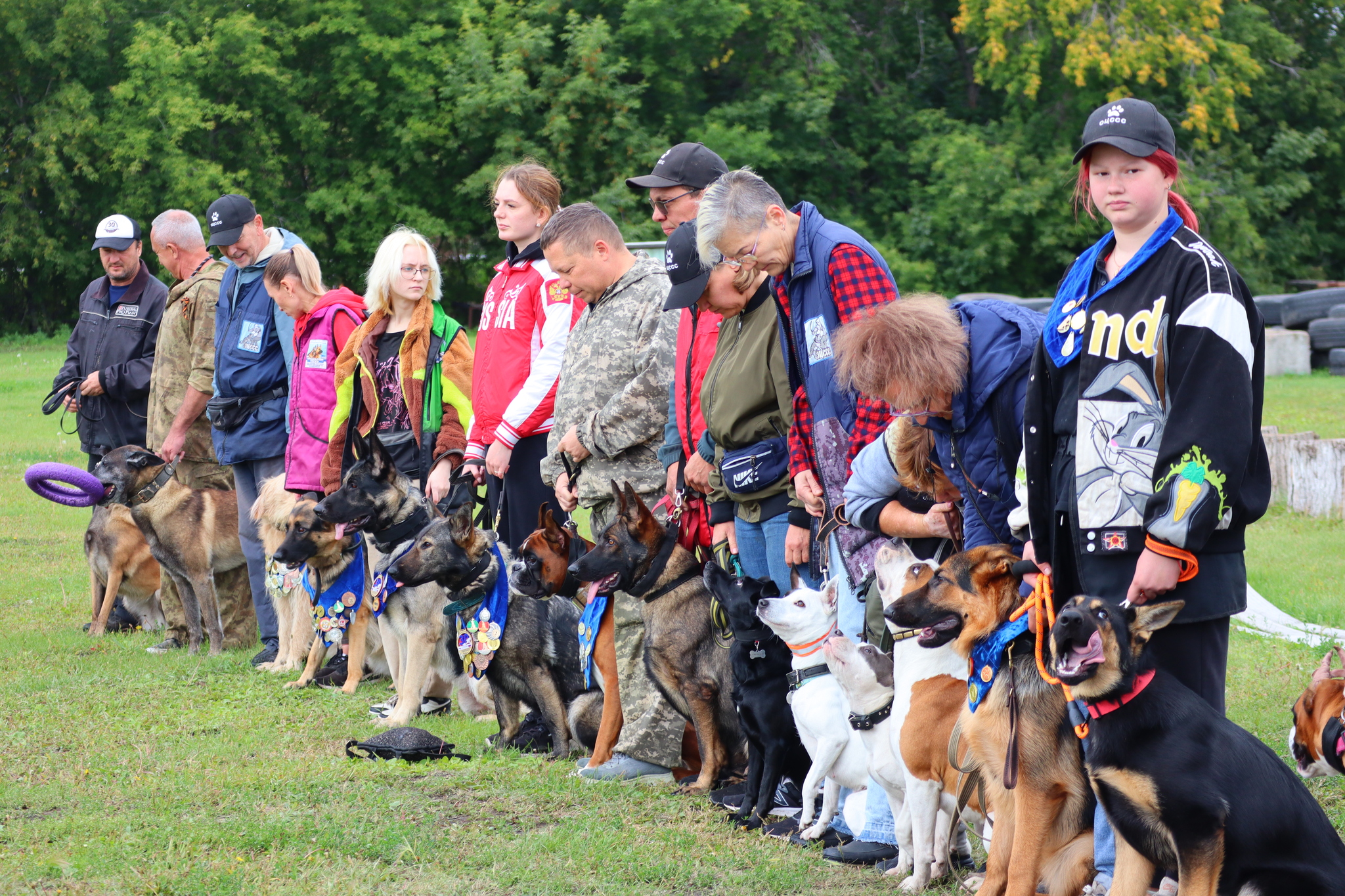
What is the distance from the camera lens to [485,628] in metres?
5.55

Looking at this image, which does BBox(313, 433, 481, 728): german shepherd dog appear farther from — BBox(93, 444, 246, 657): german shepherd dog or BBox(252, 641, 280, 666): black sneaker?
BBox(93, 444, 246, 657): german shepherd dog

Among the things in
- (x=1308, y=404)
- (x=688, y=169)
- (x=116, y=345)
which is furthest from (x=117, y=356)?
(x=1308, y=404)

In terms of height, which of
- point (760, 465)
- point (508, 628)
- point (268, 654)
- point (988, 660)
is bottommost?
point (268, 654)

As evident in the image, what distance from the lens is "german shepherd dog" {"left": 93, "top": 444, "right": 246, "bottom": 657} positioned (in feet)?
24.8

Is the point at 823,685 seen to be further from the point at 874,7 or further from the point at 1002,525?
the point at 874,7

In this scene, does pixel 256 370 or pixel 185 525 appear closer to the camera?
pixel 256 370

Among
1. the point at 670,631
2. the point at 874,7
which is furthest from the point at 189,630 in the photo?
the point at 874,7

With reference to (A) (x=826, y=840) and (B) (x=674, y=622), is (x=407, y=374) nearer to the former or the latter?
(B) (x=674, y=622)

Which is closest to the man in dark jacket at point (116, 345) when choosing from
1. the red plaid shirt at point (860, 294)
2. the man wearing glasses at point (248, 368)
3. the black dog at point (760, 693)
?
the man wearing glasses at point (248, 368)

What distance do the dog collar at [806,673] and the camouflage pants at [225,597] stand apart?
192 inches

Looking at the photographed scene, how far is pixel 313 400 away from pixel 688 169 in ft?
8.94

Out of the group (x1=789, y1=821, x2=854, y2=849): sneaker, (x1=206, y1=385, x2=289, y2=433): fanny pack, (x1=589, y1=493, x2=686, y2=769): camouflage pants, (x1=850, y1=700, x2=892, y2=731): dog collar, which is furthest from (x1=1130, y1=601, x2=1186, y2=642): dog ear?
(x1=206, y1=385, x2=289, y2=433): fanny pack

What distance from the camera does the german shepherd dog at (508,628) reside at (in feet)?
18.2

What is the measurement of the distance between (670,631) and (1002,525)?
1.66 meters
